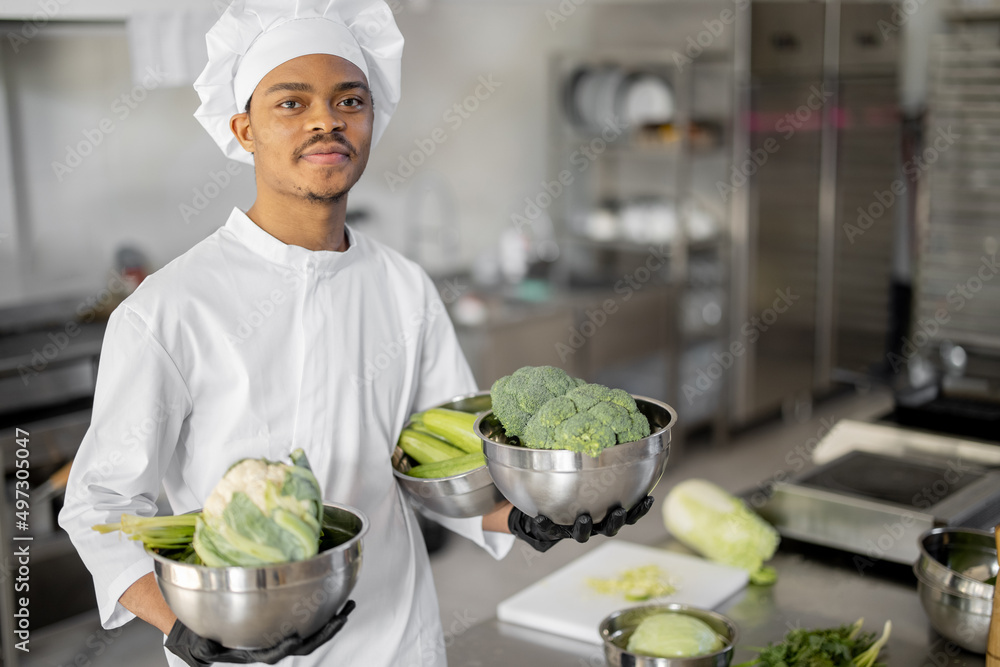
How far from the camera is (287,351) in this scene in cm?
154

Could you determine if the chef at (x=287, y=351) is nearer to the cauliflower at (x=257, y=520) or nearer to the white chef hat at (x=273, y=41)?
the white chef hat at (x=273, y=41)

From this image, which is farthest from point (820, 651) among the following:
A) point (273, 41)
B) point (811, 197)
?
point (811, 197)

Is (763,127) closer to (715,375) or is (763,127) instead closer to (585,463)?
(715,375)

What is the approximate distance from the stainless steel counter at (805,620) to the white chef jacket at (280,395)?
0.49 ft

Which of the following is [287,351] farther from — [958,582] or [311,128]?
[958,582]

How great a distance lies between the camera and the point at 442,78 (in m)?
A: 4.57

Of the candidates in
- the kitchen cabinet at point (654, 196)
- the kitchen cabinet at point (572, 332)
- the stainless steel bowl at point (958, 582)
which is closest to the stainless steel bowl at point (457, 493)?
the stainless steel bowl at point (958, 582)

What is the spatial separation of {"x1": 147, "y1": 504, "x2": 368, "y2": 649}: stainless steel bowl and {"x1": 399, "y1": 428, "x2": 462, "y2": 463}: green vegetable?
44cm

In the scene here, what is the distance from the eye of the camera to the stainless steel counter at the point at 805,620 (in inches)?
67.8

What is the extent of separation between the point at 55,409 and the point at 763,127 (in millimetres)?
3768

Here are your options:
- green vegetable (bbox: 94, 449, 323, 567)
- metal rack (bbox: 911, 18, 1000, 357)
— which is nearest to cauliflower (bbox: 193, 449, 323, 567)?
green vegetable (bbox: 94, 449, 323, 567)

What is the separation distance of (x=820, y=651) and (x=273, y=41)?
1322 millimetres

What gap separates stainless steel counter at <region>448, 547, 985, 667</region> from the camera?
1722 mm

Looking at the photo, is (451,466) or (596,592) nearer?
(451,466)
